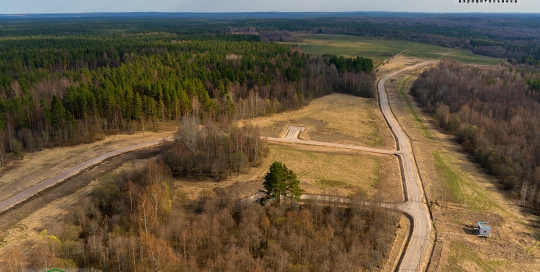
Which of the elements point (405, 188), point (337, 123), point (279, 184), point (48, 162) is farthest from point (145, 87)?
point (405, 188)

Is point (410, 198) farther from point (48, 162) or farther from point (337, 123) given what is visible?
point (48, 162)

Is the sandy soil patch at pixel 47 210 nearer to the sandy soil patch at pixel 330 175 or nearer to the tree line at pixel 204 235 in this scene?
the tree line at pixel 204 235

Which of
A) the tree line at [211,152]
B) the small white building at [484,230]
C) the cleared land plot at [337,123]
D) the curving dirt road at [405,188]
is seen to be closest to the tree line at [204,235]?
the curving dirt road at [405,188]

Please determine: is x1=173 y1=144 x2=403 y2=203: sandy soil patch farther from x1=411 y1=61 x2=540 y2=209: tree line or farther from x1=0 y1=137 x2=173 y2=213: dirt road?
x1=411 y1=61 x2=540 y2=209: tree line

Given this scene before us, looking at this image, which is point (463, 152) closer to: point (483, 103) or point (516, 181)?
point (516, 181)

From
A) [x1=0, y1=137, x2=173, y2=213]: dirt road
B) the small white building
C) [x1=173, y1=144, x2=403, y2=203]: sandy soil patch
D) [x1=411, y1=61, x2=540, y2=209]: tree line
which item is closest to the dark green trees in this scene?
[x1=173, y1=144, x2=403, y2=203]: sandy soil patch

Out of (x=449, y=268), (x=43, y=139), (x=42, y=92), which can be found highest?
(x=42, y=92)

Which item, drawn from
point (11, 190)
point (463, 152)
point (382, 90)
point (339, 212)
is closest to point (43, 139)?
point (11, 190)
